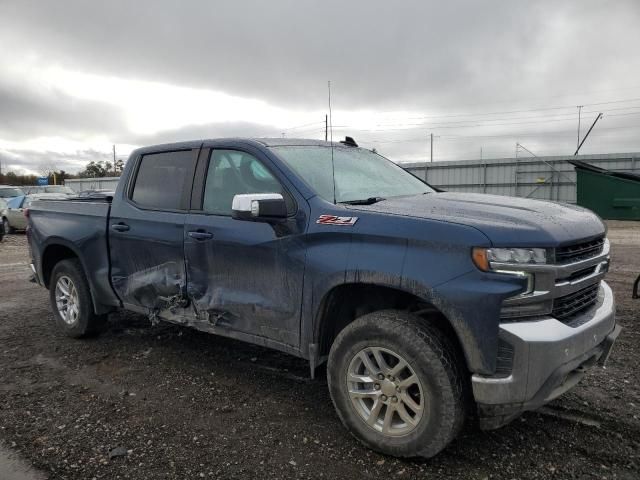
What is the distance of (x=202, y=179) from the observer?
13.3 ft

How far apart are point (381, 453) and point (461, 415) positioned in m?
0.56

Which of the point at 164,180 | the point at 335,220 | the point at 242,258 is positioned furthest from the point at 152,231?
the point at 335,220

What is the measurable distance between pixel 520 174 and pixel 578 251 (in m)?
22.4

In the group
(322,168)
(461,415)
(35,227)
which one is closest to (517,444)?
(461,415)

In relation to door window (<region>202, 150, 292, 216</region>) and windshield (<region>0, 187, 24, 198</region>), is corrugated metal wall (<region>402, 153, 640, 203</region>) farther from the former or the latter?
door window (<region>202, 150, 292, 216</region>)

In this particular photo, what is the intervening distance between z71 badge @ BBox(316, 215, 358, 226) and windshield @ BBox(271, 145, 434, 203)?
0.21 meters

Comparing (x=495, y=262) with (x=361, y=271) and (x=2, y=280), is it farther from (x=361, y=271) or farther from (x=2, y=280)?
(x=2, y=280)

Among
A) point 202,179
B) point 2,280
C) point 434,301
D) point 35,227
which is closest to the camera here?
point 434,301

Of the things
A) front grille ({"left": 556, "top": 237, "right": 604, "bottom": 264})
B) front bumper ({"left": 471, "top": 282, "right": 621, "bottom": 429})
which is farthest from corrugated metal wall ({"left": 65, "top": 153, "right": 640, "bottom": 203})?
front bumper ({"left": 471, "top": 282, "right": 621, "bottom": 429})

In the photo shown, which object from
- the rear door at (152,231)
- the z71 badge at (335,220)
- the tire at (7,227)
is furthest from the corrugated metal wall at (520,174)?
the z71 badge at (335,220)

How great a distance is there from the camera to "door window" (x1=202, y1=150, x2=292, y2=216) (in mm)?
3689

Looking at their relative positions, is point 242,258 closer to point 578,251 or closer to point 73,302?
point 578,251

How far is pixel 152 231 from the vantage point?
424 cm

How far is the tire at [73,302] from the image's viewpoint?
5.11 metres
